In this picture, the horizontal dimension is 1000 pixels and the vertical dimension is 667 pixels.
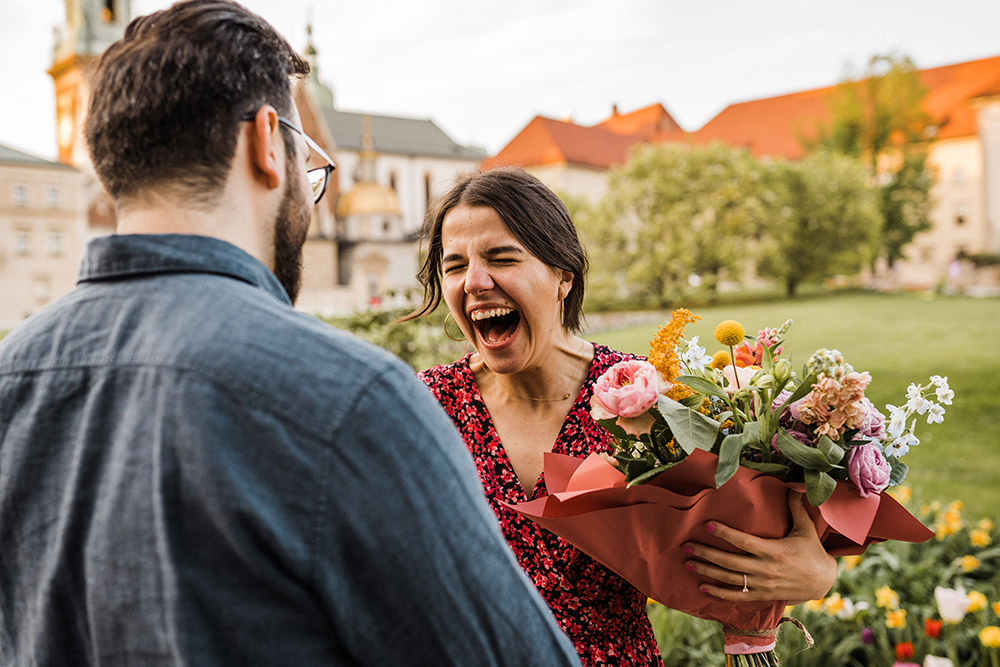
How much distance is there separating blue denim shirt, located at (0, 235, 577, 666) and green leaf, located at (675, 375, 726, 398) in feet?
2.20

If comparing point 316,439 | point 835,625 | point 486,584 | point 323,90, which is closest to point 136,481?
point 316,439

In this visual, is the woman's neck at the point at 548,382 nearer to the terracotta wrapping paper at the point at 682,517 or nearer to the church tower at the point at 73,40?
the terracotta wrapping paper at the point at 682,517

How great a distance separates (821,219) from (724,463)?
27827mm

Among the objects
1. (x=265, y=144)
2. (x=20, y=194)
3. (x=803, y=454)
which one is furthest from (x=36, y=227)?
(x=803, y=454)

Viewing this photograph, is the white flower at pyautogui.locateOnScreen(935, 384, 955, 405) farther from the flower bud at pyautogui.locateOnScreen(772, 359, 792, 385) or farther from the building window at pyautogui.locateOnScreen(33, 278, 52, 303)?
the building window at pyautogui.locateOnScreen(33, 278, 52, 303)

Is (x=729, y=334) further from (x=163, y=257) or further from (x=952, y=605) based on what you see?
Result: (x=952, y=605)

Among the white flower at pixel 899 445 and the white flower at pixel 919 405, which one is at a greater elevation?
the white flower at pixel 919 405

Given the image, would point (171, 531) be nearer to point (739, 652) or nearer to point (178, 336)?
point (178, 336)

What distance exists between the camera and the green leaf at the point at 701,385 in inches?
55.1

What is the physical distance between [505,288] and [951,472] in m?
7.48

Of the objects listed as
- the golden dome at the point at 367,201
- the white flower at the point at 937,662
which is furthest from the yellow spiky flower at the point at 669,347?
the golden dome at the point at 367,201

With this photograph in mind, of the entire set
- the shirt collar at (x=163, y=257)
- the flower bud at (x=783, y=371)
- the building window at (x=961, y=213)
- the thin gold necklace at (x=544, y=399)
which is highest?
the building window at (x=961, y=213)

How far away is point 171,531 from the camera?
2.52ft

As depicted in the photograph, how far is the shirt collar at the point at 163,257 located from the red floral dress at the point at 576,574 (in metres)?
1.15
